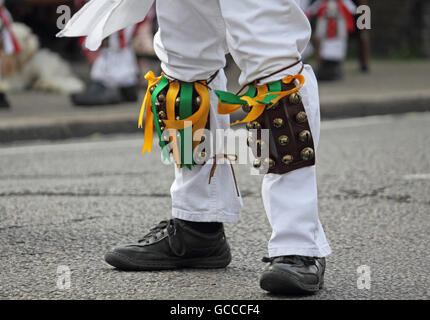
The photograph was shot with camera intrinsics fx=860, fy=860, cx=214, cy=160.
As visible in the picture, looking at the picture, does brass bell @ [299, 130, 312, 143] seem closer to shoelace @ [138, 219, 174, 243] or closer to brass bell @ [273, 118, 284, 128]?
Result: brass bell @ [273, 118, 284, 128]

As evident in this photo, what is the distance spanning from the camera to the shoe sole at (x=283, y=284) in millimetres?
2088

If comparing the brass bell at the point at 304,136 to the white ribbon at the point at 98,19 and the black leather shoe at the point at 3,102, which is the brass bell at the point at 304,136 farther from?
the black leather shoe at the point at 3,102

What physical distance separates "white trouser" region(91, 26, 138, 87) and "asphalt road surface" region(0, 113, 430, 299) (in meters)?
1.55

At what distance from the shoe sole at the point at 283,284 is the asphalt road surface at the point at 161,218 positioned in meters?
0.04

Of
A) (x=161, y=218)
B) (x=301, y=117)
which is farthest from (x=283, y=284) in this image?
(x=161, y=218)

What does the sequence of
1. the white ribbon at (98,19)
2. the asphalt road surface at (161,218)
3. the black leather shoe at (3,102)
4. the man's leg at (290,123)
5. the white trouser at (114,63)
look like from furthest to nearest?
→ the white trouser at (114,63) → the black leather shoe at (3,102) → the white ribbon at (98,19) → the asphalt road surface at (161,218) → the man's leg at (290,123)

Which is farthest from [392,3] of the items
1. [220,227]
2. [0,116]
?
[220,227]

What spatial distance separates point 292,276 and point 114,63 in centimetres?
474

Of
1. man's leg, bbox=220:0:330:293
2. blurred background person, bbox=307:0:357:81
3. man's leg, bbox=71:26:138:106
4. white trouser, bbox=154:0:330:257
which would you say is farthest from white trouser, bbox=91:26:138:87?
man's leg, bbox=220:0:330:293

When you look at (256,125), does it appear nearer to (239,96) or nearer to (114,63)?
(239,96)

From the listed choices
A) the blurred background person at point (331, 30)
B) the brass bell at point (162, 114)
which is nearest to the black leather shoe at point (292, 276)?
the brass bell at point (162, 114)

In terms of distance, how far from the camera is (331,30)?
8320 millimetres

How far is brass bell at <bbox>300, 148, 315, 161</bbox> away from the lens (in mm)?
2080
